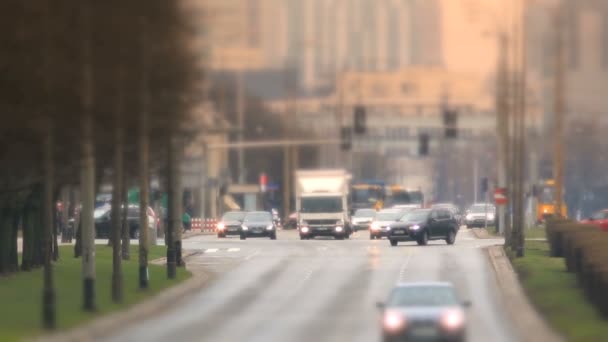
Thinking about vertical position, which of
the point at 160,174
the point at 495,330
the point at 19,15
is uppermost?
the point at 19,15

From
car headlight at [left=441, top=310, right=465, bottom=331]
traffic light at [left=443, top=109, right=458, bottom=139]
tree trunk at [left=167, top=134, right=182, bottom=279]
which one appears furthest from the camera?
traffic light at [left=443, top=109, right=458, bottom=139]

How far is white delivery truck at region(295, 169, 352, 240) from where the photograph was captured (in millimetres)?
85438

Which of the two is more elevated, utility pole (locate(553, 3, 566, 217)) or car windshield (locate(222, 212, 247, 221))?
utility pole (locate(553, 3, 566, 217))

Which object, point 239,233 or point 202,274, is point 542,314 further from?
point 239,233

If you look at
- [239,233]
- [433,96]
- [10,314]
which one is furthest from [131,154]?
[433,96]

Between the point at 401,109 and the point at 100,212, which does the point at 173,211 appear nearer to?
the point at 100,212

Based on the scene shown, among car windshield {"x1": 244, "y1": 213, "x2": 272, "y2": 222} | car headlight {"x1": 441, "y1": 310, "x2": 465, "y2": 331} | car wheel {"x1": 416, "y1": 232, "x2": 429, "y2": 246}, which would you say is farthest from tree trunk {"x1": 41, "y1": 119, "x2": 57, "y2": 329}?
car windshield {"x1": 244, "y1": 213, "x2": 272, "y2": 222}

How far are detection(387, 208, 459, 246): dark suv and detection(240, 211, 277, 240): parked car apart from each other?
1205cm

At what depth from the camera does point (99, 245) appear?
7331 cm

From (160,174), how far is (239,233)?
111 ft

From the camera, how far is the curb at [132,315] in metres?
32.8

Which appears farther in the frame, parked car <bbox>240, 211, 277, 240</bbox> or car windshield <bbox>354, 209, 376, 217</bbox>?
car windshield <bbox>354, 209, 376, 217</bbox>

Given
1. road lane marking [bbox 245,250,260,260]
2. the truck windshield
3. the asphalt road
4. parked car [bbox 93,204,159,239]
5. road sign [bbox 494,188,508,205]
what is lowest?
the asphalt road

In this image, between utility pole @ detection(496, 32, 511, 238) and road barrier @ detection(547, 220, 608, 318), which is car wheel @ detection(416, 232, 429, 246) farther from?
road barrier @ detection(547, 220, 608, 318)
